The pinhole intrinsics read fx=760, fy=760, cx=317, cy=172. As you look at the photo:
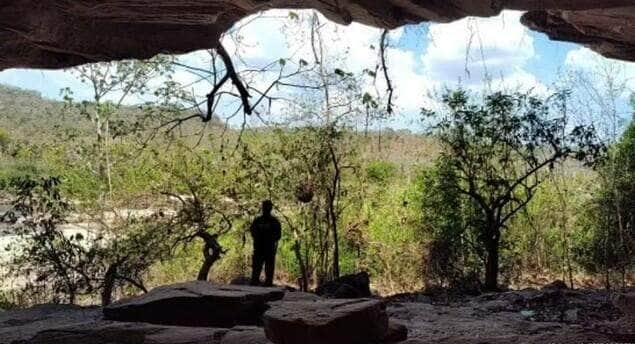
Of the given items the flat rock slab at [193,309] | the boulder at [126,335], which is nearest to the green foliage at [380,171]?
the flat rock slab at [193,309]

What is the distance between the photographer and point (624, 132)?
421 inches

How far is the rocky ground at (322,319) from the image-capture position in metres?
4.61

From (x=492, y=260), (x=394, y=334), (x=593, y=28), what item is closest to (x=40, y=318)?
(x=394, y=334)

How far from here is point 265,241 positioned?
848 centimetres

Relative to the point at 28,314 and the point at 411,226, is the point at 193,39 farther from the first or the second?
the point at 411,226

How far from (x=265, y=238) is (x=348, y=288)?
42.3 inches

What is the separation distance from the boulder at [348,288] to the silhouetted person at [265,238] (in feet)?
2.19

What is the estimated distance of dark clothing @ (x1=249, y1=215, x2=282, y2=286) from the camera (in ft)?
27.2

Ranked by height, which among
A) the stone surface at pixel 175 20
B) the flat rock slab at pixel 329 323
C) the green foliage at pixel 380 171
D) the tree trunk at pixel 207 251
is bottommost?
the flat rock slab at pixel 329 323

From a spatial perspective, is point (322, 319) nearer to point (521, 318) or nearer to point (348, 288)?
point (521, 318)

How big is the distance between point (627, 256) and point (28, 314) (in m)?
7.86

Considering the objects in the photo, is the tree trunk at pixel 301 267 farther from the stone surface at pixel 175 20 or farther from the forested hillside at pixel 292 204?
the stone surface at pixel 175 20

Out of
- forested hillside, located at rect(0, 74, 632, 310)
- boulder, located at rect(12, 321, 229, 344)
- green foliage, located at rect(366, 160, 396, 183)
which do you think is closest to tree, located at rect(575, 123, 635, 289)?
forested hillside, located at rect(0, 74, 632, 310)

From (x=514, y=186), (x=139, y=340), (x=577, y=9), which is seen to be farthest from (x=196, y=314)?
(x=514, y=186)
